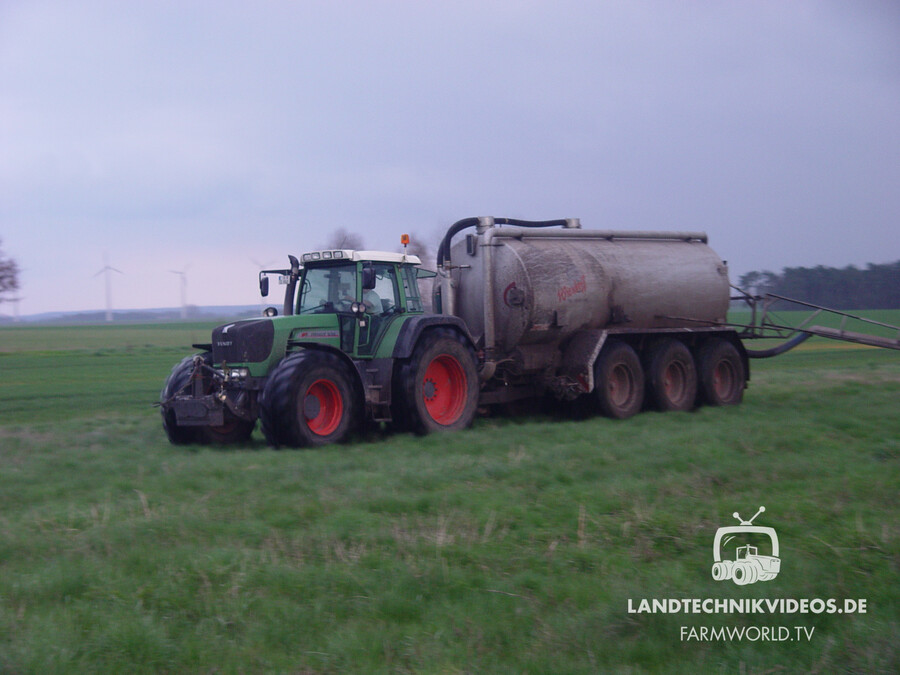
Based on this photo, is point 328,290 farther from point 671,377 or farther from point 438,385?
point 671,377

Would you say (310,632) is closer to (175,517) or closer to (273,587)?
(273,587)

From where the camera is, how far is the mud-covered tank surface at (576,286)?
12.5 metres

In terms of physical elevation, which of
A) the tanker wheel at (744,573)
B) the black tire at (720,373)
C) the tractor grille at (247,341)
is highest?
the tractor grille at (247,341)

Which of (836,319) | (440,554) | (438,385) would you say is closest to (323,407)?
(438,385)

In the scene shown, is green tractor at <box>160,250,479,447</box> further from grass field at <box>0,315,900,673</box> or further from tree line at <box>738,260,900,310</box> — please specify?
tree line at <box>738,260,900,310</box>

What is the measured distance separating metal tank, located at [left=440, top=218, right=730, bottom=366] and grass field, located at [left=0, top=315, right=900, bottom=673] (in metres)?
2.81

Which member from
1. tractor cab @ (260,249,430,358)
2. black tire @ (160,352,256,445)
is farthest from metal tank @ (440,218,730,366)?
black tire @ (160,352,256,445)

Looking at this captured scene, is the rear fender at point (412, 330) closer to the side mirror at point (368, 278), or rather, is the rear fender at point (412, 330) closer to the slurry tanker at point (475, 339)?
the slurry tanker at point (475, 339)

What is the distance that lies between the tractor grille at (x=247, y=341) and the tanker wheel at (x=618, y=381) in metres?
4.93

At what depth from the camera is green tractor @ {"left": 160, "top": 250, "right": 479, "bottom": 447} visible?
408 inches

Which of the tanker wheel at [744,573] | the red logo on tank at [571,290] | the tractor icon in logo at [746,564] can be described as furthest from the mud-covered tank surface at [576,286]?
the tanker wheel at [744,573]

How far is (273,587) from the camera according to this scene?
5.10 metres

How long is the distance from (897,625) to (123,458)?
7.66m

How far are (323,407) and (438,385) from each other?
1905 mm
